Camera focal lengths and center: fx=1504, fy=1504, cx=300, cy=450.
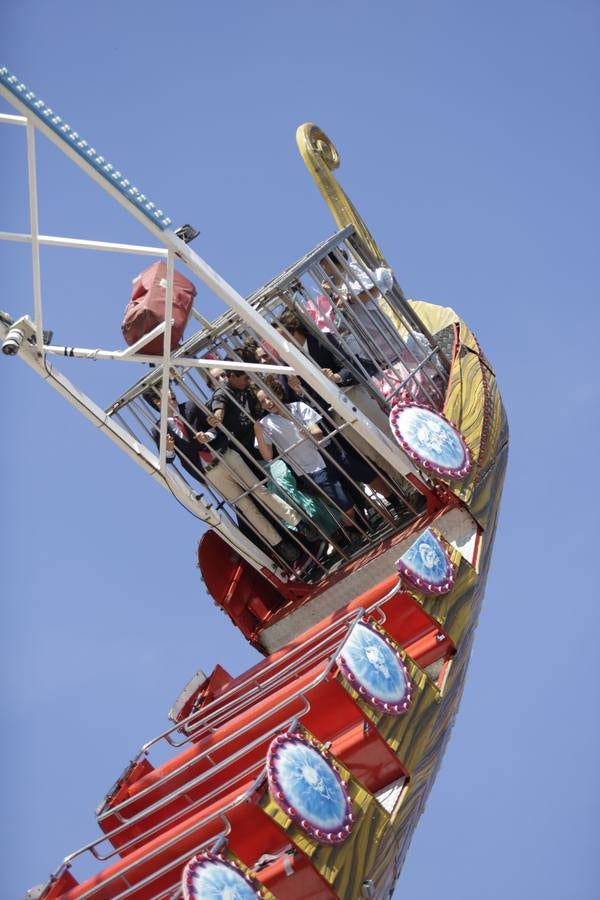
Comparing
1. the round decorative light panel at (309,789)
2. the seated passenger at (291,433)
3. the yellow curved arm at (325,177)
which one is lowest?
the round decorative light panel at (309,789)

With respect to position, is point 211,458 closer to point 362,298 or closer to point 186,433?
point 186,433

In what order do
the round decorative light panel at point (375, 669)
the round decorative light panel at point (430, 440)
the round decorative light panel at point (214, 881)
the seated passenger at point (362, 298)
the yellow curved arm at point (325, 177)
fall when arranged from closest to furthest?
the round decorative light panel at point (214, 881) < the round decorative light panel at point (375, 669) < the round decorative light panel at point (430, 440) < the seated passenger at point (362, 298) < the yellow curved arm at point (325, 177)

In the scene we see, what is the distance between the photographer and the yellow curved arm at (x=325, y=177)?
23188 mm

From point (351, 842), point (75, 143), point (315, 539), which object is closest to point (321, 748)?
point (351, 842)

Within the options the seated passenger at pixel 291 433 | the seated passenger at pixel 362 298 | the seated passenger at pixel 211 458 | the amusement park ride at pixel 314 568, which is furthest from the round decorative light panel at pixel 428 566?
the seated passenger at pixel 362 298

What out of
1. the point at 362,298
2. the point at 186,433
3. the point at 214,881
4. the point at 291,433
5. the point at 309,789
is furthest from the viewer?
the point at 362,298

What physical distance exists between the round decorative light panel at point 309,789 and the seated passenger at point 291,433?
194 inches

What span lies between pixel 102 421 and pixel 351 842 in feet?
20.2

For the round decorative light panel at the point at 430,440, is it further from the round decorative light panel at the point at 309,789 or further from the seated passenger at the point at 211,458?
the round decorative light panel at the point at 309,789

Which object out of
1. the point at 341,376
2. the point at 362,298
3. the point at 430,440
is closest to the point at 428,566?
the point at 430,440

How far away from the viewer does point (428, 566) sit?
17.1m

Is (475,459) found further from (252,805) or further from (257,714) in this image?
(252,805)

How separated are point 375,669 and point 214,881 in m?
3.22

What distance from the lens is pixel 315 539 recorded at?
2000cm
